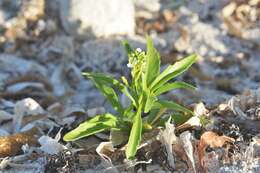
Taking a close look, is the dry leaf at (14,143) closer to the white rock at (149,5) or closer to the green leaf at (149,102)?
the green leaf at (149,102)

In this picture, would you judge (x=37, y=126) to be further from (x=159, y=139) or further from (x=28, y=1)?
(x=28, y=1)

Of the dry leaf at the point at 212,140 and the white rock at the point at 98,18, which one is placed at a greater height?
the white rock at the point at 98,18

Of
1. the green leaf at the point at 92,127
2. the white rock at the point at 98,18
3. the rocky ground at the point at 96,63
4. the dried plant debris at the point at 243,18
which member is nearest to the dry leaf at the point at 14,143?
the rocky ground at the point at 96,63

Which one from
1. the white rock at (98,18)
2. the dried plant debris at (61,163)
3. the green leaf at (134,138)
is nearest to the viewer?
the green leaf at (134,138)

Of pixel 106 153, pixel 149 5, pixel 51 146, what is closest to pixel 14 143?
pixel 51 146

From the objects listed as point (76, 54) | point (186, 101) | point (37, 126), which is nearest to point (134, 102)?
point (37, 126)

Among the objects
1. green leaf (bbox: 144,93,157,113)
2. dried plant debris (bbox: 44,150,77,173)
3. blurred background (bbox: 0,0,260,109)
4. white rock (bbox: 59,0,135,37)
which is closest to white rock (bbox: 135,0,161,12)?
blurred background (bbox: 0,0,260,109)

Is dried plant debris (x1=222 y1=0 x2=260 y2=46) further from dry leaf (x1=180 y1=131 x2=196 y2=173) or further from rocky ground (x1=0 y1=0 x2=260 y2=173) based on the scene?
dry leaf (x1=180 y1=131 x2=196 y2=173)

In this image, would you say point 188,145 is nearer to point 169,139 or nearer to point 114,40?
point 169,139
